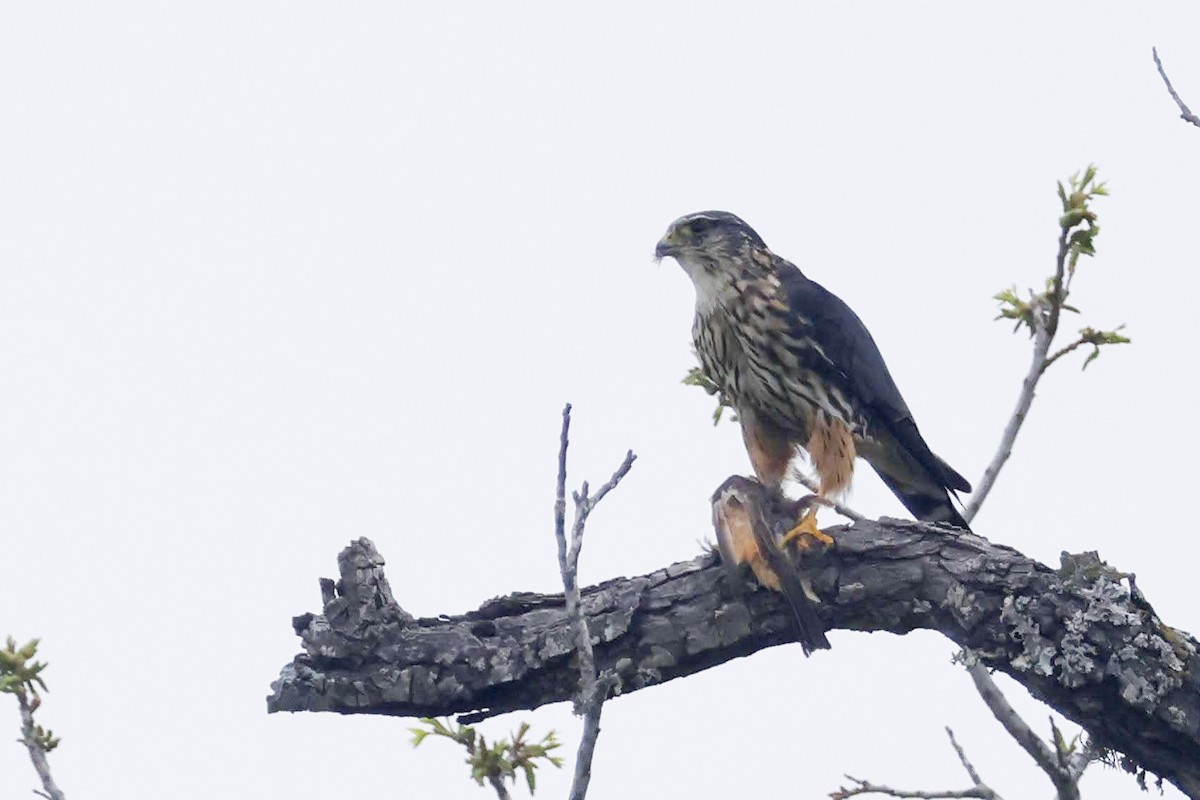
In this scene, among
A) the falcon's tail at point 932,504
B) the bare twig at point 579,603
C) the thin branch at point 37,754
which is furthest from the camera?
the falcon's tail at point 932,504

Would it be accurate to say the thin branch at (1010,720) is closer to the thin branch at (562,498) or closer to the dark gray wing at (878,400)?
the dark gray wing at (878,400)

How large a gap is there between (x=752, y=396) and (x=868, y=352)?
0.49m

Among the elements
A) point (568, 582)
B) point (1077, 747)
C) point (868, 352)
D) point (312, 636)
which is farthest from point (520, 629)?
point (868, 352)

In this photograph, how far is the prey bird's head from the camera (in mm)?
5797

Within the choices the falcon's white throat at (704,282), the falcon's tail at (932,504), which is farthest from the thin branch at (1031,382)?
the falcon's white throat at (704,282)

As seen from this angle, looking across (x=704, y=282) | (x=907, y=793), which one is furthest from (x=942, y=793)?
(x=704, y=282)

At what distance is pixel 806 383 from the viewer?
212 inches

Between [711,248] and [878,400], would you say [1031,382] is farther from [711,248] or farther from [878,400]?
[711,248]

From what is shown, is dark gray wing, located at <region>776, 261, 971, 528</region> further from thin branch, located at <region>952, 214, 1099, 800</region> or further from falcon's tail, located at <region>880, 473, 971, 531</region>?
thin branch, located at <region>952, 214, 1099, 800</region>

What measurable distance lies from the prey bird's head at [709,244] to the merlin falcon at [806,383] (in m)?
0.01

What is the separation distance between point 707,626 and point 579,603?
1.23 m

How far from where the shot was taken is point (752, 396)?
18.0ft

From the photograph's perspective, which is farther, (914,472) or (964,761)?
(914,472)

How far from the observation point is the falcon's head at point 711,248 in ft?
18.8
